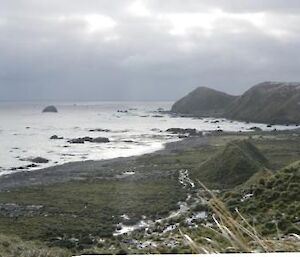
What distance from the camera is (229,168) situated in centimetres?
5162

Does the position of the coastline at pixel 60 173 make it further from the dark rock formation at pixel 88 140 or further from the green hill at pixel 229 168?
the dark rock formation at pixel 88 140

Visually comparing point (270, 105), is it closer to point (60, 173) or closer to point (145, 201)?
point (60, 173)

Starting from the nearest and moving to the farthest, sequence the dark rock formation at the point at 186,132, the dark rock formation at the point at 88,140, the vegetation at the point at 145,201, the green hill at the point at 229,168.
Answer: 1. the vegetation at the point at 145,201
2. the green hill at the point at 229,168
3. the dark rock formation at the point at 88,140
4. the dark rock formation at the point at 186,132

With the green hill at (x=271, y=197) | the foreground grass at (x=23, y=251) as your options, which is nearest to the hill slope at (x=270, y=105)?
the green hill at (x=271, y=197)

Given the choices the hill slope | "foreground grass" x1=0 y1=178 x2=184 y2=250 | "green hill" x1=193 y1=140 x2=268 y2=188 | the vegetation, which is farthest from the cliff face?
"foreground grass" x1=0 y1=178 x2=184 y2=250

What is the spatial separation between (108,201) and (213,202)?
40.9m

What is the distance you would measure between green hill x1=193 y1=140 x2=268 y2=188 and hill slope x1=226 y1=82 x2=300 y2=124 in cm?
10157

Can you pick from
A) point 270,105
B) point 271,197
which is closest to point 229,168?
point 271,197

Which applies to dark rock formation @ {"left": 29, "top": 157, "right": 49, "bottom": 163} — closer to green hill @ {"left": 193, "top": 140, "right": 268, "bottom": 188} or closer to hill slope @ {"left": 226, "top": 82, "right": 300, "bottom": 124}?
green hill @ {"left": 193, "top": 140, "right": 268, "bottom": 188}

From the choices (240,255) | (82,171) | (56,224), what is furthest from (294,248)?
(82,171)

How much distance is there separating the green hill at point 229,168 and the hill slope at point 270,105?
3999 inches

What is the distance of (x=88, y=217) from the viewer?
122ft

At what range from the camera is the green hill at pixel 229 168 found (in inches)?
1941

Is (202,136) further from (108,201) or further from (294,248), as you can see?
(294,248)
